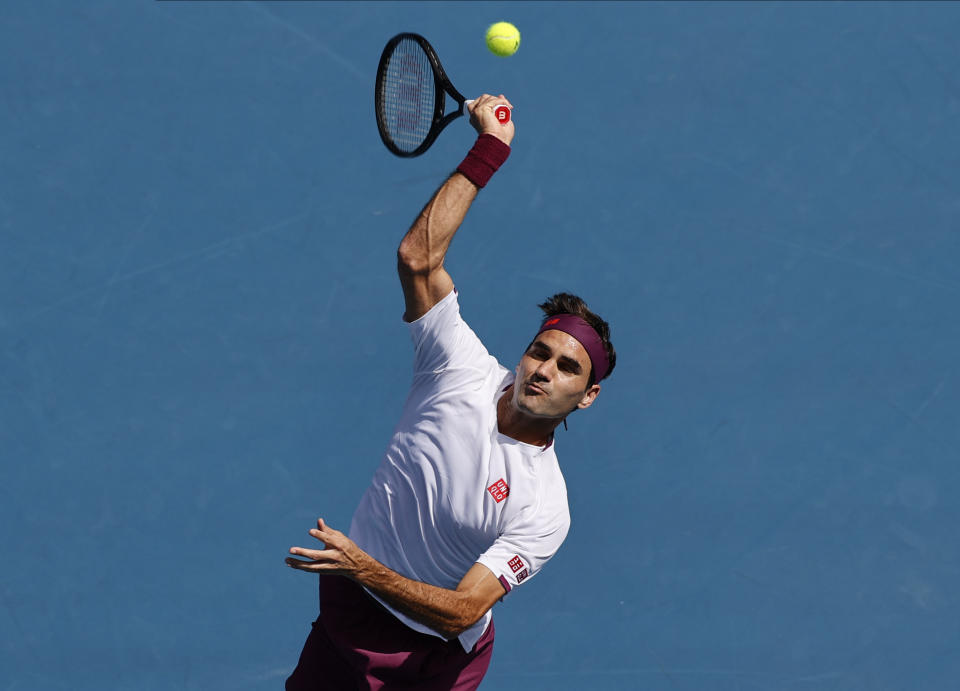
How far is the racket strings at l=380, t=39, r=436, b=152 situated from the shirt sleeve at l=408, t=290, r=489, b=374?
98 cm

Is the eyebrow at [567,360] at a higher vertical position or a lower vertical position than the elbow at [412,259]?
lower

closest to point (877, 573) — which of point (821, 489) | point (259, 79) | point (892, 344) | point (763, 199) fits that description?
point (821, 489)

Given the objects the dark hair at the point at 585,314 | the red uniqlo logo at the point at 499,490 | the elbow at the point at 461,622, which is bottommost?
the elbow at the point at 461,622

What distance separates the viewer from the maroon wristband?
4590mm

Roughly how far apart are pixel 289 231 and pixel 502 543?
293cm

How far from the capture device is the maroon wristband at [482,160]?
4590mm

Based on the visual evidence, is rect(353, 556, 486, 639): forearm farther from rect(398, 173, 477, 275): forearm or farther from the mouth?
rect(398, 173, 477, 275): forearm

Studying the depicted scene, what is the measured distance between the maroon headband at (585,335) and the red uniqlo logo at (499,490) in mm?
528

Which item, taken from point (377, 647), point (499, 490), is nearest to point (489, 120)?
point (499, 490)

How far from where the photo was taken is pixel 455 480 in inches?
184

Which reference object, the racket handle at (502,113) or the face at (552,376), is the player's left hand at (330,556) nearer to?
the face at (552,376)

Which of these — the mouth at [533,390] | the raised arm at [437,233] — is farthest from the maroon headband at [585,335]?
the raised arm at [437,233]

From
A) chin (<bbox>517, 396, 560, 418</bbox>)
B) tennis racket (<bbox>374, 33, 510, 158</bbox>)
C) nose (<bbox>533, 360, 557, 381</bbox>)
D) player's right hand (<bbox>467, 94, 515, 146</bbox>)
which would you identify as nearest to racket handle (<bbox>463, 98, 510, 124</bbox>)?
player's right hand (<bbox>467, 94, 515, 146</bbox>)

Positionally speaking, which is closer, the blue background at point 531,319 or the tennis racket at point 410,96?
the tennis racket at point 410,96
